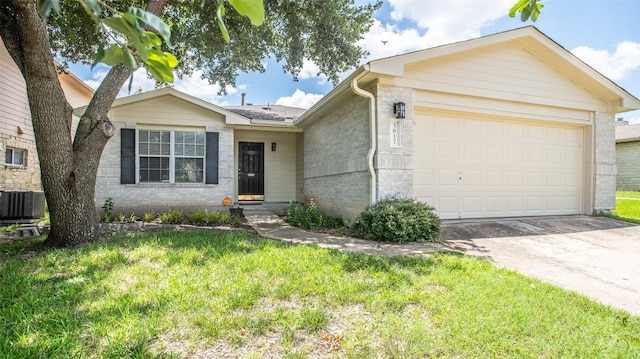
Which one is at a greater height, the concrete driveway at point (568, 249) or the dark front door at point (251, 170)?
the dark front door at point (251, 170)

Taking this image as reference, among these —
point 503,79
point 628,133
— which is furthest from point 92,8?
point 628,133

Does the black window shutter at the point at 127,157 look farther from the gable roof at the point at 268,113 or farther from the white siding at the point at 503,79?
the white siding at the point at 503,79

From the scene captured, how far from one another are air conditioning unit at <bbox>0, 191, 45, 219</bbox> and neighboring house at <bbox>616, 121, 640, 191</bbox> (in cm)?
2182

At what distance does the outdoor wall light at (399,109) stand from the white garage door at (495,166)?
0.75 meters

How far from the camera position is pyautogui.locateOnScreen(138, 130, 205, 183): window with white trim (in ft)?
28.3

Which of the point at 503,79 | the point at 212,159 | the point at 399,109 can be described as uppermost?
the point at 503,79

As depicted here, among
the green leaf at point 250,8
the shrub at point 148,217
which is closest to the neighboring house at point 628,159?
the shrub at point 148,217

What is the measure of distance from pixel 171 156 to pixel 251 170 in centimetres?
281

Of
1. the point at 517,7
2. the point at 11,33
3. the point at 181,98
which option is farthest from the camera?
the point at 181,98

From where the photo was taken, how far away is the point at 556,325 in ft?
8.61

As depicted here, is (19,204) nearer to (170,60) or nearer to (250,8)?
(170,60)

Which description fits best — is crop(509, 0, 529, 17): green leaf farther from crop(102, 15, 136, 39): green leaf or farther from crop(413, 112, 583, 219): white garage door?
crop(413, 112, 583, 219): white garage door

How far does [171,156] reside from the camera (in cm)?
872

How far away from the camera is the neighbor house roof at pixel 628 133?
50.8 ft
